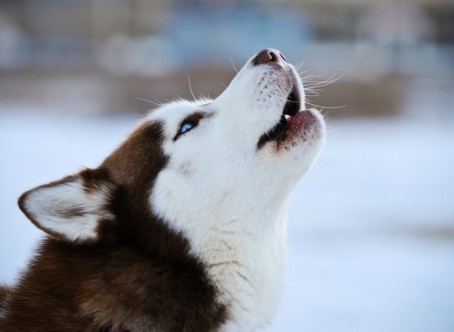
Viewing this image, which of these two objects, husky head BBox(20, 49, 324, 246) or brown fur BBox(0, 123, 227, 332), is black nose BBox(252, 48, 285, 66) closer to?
husky head BBox(20, 49, 324, 246)

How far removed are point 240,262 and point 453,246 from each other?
4.81 metres

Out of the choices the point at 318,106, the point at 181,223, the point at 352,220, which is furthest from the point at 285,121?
the point at 318,106

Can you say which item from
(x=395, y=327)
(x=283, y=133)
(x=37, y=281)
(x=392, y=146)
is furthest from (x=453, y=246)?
(x=392, y=146)

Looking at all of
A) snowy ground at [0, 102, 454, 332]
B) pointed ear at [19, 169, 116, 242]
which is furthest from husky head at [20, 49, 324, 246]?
snowy ground at [0, 102, 454, 332]

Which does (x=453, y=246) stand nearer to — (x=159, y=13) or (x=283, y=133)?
(x=283, y=133)

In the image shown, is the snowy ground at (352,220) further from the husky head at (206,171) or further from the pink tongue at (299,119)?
the pink tongue at (299,119)

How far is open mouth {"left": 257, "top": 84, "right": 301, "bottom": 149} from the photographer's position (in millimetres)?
3406

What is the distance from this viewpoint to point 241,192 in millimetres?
3340

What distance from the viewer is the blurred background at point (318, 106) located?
6.56 m

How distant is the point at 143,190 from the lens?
11.2ft

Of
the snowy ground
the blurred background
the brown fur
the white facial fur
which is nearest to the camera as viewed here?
the brown fur

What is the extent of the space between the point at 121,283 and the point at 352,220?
584cm

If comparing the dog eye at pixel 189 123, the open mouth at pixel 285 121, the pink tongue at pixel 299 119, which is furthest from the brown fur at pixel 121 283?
the pink tongue at pixel 299 119

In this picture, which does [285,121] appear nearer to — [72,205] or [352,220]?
[72,205]
